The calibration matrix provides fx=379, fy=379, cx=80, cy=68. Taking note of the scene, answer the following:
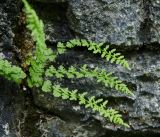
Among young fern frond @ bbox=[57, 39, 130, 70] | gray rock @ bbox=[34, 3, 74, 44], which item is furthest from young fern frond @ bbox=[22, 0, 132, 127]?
gray rock @ bbox=[34, 3, 74, 44]

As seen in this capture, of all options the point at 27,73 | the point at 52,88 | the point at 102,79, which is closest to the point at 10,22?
the point at 27,73

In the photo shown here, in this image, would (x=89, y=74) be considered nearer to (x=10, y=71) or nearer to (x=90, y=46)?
(x=90, y=46)

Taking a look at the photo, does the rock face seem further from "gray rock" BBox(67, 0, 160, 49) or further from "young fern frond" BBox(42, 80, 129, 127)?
"young fern frond" BBox(42, 80, 129, 127)

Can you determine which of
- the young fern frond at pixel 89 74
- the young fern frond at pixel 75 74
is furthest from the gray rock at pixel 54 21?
the young fern frond at pixel 89 74

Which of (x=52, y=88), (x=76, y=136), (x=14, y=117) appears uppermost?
(x=52, y=88)

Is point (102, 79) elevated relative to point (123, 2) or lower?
lower

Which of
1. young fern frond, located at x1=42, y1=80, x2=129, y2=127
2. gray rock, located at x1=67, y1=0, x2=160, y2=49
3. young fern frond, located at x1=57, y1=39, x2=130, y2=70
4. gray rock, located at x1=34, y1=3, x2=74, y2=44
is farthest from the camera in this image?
gray rock, located at x1=34, y1=3, x2=74, y2=44

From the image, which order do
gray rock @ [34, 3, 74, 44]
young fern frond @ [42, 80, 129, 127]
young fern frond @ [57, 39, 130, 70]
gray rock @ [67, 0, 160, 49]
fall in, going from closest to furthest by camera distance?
young fern frond @ [42, 80, 129, 127] < young fern frond @ [57, 39, 130, 70] < gray rock @ [67, 0, 160, 49] < gray rock @ [34, 3, 74, 44]

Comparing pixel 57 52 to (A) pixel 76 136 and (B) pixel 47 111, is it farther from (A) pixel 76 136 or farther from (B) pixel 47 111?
(A) pixel 76 136
